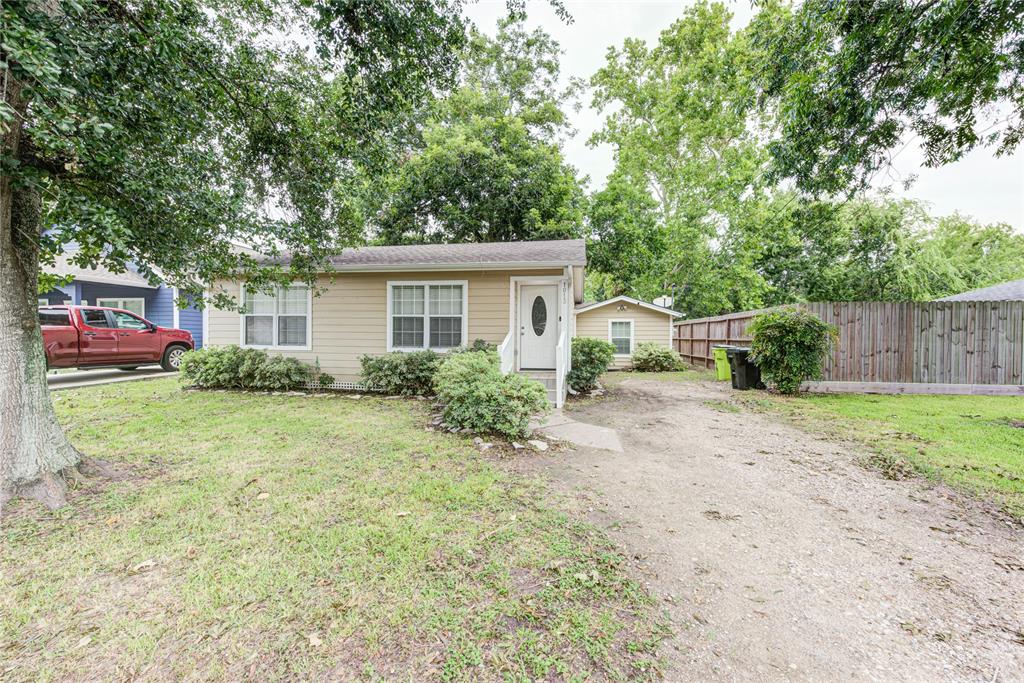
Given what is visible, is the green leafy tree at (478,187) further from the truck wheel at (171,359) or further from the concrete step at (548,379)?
the concrete step at (548,379)

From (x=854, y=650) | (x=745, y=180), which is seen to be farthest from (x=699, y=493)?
(x=745, y=180)

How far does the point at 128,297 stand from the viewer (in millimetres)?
14633

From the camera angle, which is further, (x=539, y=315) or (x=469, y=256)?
(x=539, y=315)

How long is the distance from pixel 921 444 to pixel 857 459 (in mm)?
1268

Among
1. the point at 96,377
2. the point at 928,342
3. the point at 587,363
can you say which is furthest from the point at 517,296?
the point at 96,377

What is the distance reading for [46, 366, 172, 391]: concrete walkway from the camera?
9461mm

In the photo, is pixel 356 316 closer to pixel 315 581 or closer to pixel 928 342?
pixel 315 581

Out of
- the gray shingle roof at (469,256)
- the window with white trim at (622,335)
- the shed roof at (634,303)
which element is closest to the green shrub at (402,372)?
the gray shingle roof at (469,256)

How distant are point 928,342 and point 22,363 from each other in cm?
→ 1472

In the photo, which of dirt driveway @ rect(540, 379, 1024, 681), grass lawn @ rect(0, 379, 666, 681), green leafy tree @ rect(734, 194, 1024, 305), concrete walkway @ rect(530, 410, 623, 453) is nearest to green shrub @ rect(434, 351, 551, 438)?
concrete walkway @ rect(530, 410, 623, 453)

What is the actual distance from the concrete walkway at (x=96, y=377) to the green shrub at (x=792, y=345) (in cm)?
1532

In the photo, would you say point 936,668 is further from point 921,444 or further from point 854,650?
point 921,444

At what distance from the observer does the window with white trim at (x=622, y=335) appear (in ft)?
57.5

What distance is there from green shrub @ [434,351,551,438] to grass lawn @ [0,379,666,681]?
1.09 m
